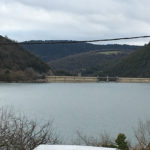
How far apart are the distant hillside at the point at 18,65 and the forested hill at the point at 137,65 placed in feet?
132

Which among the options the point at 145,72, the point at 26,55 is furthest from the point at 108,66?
the point at 26,55

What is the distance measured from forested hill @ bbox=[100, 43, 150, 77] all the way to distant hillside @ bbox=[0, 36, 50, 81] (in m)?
40.3

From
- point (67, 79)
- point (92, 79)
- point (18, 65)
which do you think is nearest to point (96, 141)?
point (18, 65)

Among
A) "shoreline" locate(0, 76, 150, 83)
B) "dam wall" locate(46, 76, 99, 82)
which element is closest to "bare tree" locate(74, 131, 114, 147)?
"shoreline" locate(0, 76, 150, 83)

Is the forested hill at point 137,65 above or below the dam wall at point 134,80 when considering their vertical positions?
above

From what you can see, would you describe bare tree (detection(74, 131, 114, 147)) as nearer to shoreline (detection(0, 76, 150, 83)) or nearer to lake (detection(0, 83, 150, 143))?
lake (detection(0, 83, 150, 143))

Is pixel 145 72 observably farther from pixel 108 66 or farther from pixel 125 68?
pixel 108 66

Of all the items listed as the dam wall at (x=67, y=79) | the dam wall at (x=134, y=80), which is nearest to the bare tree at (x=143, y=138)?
the dam wall at (x=67, y=79)

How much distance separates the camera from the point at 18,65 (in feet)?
424

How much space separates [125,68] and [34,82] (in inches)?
2136

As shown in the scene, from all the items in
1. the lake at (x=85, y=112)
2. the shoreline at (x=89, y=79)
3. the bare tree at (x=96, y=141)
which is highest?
the bare tree at (x=96, y=141)

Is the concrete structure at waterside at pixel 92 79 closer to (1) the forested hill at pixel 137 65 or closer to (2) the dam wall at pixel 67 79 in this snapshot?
(2) the dam wall at pixel 67 79

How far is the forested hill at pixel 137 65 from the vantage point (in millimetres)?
162750

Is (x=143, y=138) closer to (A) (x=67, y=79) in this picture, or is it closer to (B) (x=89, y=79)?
(A) (x=67, y=79)
